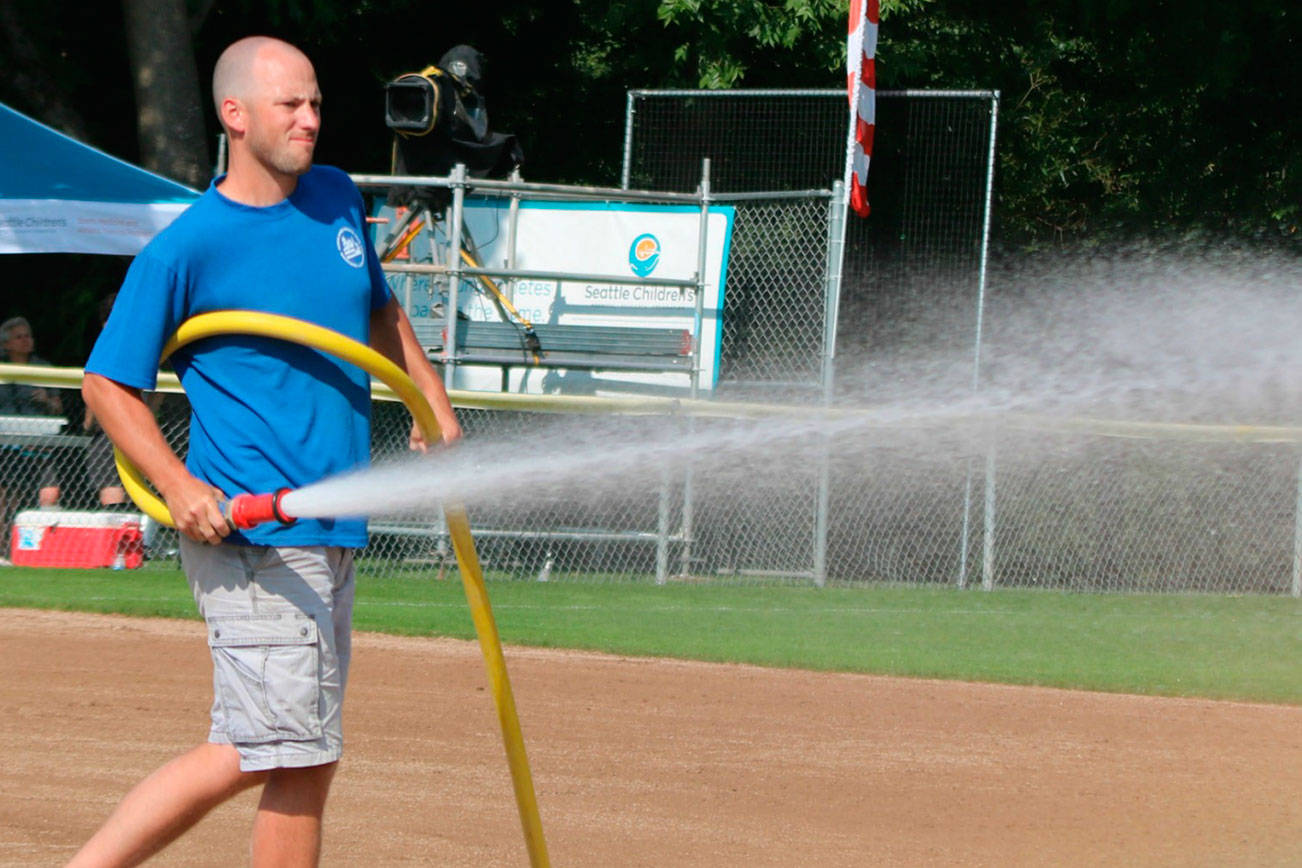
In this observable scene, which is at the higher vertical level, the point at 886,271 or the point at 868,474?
the point at 886,271

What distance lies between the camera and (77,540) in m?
11.6

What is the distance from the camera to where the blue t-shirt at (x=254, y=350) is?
3506mm

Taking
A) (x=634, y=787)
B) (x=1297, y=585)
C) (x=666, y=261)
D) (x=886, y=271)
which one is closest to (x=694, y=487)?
(x=666, y=261)

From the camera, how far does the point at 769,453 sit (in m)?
13.2

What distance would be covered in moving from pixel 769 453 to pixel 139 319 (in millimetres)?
9886

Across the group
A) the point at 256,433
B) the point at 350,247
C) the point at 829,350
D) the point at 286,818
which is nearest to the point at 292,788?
→ the point at 286,818

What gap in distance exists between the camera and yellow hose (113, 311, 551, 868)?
11.4ft

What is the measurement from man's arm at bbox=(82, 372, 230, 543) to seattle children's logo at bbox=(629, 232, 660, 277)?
957 centimetres

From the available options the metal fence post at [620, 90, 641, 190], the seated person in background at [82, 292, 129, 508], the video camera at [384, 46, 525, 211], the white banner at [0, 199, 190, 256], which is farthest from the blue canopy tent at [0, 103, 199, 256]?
the metal fence post at [620, 90, 641, 190]

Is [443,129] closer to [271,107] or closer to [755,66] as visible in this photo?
[755,66]

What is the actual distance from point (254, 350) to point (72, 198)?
920cm

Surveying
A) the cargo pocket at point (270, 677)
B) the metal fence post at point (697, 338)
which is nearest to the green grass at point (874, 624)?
the metal fence post at point (697, 338)

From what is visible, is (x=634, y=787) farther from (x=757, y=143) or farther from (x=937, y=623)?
(x=757, y=143)

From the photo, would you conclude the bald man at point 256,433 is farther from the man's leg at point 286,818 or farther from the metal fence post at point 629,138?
the metal fence post at point 629,138
